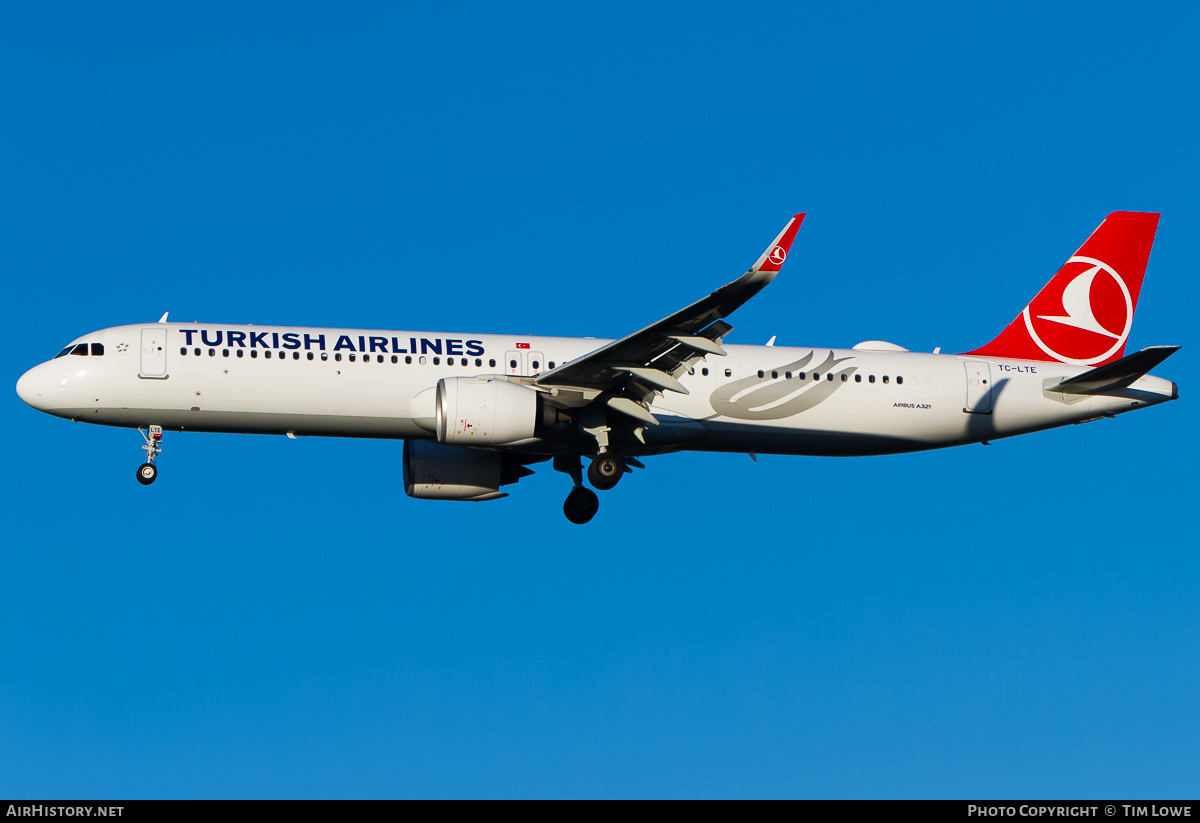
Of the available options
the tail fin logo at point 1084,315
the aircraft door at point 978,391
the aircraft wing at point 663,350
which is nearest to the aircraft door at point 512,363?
the aircraft wing at point 663,350

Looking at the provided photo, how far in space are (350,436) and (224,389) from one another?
125 inches

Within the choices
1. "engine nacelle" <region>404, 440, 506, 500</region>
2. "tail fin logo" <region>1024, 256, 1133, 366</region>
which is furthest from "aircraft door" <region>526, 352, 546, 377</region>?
"tail fin logo" <region>1024, 256, 1133, 366</region>

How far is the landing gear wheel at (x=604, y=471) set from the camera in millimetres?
35938

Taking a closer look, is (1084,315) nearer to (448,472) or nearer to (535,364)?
(535,364)

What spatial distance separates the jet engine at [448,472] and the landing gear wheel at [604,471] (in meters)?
4.49

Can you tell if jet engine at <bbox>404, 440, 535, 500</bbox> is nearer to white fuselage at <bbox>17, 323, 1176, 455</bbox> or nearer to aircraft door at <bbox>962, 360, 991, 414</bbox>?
white fuselage at <bbox>17, 323, 1176, 455</bbox>

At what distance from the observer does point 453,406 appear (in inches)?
1326

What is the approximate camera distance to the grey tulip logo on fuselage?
36969 mm

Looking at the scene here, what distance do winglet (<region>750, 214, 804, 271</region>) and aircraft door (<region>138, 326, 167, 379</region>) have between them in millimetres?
14881

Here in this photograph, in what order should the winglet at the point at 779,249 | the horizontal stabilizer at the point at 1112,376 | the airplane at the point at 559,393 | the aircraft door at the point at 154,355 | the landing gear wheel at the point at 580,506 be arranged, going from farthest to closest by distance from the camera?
the landing gear wheel at the point at 580,506 → the horizontal stabilizer at the point at 1112,376 → the aircraft door at the point at 154,355 → the airplane at the point at 559,393 → the winglet at the point at 779,249

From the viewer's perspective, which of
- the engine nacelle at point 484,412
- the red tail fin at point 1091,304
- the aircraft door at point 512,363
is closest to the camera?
the engine nacelle at point 484,412

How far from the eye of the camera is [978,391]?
39.0m

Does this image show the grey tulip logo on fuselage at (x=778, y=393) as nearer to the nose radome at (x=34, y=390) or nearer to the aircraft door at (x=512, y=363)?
the aircraft door at (x=512, y=363)
